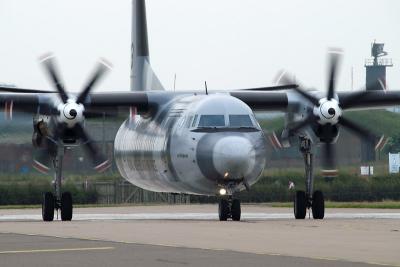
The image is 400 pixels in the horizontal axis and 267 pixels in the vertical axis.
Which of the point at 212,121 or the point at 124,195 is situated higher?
the point at 212,121

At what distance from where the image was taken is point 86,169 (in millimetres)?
49750

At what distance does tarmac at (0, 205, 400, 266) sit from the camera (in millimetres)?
16297

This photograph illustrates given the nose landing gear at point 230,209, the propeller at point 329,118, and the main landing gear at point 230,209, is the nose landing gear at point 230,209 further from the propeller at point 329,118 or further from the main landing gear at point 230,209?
the propeller at point 329,118

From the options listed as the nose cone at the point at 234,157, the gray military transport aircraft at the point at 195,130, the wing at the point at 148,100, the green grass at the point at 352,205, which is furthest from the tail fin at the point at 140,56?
the nose cone at the point at 234,157

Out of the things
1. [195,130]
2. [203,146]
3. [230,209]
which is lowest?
[230,209]

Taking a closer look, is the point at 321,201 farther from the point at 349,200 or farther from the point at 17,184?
the point at 17,184

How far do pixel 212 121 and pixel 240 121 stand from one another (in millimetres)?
782

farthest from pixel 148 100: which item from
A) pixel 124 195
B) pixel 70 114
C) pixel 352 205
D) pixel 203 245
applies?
pixel 124 195

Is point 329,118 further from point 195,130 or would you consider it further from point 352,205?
point 352,205

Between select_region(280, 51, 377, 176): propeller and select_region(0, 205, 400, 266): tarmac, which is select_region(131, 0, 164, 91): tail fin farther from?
select_region(0, 205, 400, 266): tarmac

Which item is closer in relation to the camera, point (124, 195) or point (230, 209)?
point (230, 209)

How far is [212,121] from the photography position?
30281 mm

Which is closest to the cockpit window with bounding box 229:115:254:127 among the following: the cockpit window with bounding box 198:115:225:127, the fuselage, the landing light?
the fuselage

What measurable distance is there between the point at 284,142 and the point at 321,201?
117 inches
